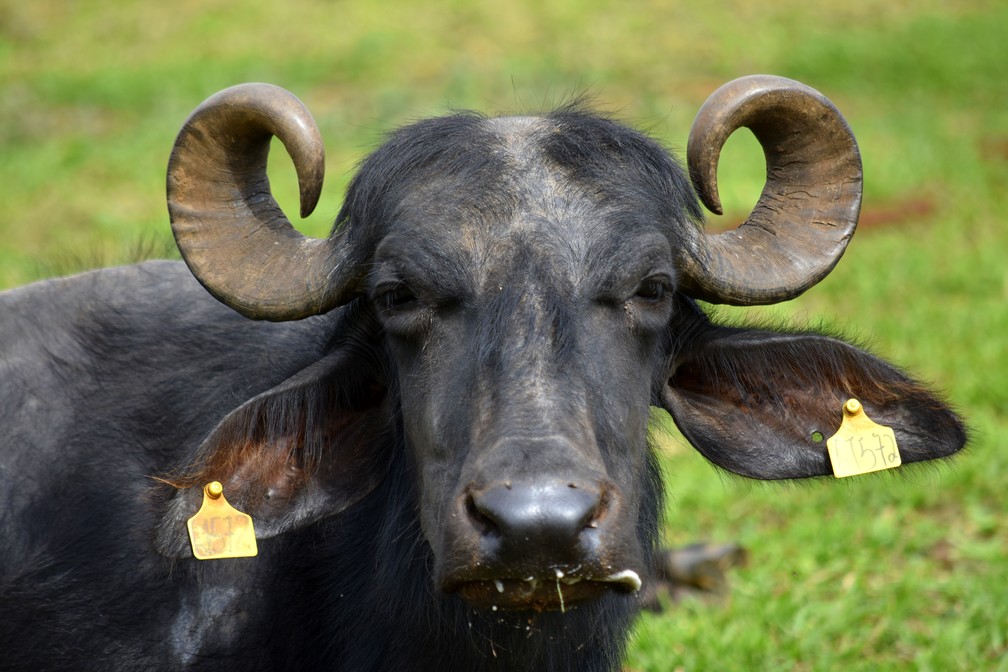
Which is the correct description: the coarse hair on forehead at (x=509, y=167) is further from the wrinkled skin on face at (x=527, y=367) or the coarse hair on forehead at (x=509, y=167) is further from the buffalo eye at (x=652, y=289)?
the buffalo eye at (x=652, y=289)

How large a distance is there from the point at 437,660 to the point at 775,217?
1764mm

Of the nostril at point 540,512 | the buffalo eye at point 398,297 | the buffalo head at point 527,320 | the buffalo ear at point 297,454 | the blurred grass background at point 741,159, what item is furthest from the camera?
the blurred grass background at point 741,159

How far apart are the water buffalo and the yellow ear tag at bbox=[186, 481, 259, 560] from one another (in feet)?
0.16

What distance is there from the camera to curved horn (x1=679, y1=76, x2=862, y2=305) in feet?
12.2

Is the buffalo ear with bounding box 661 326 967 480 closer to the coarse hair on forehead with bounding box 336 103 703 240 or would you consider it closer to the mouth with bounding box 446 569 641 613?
the coarse hair on forehead with bounding box 336 103 703 240

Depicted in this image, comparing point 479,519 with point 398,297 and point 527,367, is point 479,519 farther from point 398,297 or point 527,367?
point 398,297

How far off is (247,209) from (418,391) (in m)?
0.83

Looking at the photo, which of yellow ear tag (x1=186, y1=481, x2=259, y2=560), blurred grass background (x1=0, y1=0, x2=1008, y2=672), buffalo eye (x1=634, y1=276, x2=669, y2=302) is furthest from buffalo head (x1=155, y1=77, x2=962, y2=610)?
blurred grass background (x1=0, y1=0, x2=1008, y2=672)

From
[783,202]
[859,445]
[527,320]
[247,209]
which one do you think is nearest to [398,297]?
[527,320]

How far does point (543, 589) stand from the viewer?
9.79 ft

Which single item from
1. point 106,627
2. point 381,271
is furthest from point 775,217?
point 106,627

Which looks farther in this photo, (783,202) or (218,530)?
(783,202)

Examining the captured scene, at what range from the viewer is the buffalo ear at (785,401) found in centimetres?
402

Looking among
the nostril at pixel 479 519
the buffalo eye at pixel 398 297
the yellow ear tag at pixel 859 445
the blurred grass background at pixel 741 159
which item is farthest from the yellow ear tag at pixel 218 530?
the yellow ear tag at pixel 859 445
